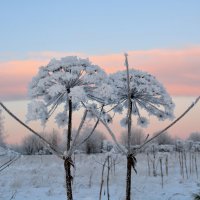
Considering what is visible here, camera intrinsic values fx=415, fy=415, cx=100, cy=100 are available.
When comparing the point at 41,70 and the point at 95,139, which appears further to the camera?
the point at 95,139

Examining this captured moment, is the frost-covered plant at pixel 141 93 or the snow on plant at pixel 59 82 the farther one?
the frost-covered plant at pixel 141 93

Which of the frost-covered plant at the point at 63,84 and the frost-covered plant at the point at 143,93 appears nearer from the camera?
the frost-covered plant at the point at 63,84

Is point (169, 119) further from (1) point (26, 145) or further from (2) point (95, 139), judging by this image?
(1) point (26, 145)

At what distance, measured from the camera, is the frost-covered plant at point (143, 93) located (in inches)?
486

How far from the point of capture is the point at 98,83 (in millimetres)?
10695

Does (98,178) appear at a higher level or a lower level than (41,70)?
A: lower

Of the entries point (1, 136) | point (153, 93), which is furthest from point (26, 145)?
point (153, 93)

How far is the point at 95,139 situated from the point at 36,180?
236 ft

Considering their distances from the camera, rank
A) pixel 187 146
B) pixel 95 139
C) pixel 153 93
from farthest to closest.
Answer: pixel 95 139 < pixel 187 146 < pixel 153 93

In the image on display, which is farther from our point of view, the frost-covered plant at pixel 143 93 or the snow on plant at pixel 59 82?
the frost-covered plant at pixel 143 93

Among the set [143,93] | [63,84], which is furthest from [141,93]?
[63,84]

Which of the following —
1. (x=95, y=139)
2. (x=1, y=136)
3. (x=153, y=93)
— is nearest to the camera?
(x=153, y=93)

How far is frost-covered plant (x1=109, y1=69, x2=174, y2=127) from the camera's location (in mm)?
12344

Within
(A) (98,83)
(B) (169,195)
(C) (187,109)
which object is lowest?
(B) (169,195)
